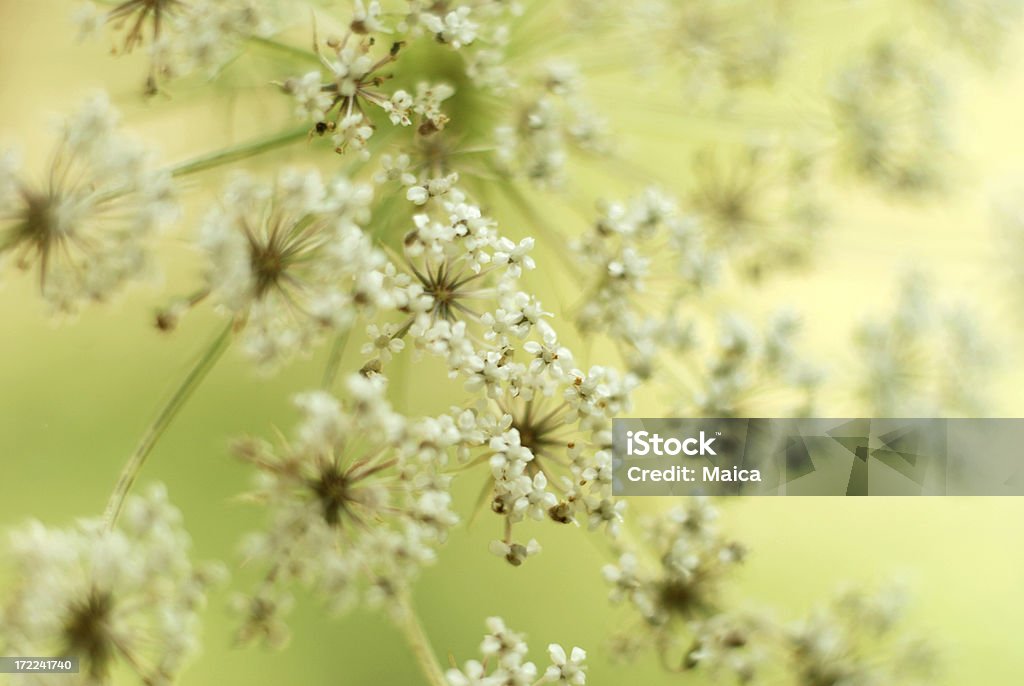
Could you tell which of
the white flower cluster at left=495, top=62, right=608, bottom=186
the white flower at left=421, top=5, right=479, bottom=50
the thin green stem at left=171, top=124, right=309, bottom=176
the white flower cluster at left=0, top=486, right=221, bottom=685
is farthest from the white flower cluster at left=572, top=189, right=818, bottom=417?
the white flower cluster at left=0, top=486, right=221, bottom=685

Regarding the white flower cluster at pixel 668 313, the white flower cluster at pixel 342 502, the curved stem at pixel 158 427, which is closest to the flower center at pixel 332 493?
the white flower cluster at pixel 342 502

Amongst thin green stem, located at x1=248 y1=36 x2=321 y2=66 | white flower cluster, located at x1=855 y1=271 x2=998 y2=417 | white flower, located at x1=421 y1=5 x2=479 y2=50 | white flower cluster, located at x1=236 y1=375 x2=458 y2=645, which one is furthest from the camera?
white flower cluster, located at x1=855 y1=271 x2=998 y2=417

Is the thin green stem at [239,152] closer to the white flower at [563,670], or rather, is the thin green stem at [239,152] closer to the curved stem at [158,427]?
the curved stem at [158,427]

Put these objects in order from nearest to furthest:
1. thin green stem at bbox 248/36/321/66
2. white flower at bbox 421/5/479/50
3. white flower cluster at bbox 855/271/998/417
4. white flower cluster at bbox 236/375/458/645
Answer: white flower cluster at bbox 236/375/458/645
white flower at bbox 421/5/479/50
thin green stem at bbox 248/36/321/66
white flower cluster at bbox 855/271/998/417

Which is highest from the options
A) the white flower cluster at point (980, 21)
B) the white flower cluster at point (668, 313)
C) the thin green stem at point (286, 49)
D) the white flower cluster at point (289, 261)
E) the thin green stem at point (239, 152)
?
the white flower cluster at point (980, 21)

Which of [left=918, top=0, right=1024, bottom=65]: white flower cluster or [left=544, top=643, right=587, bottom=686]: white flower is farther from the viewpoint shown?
[left=918, top=0, right=1024, bottom=65]: white flower cluster

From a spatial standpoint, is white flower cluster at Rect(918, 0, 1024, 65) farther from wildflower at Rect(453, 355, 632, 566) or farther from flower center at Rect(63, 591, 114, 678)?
flower center at Rect(63, 591, 114, 678)

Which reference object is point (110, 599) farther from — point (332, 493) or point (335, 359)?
point (335, 359)

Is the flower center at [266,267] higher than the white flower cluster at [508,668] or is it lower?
higher
